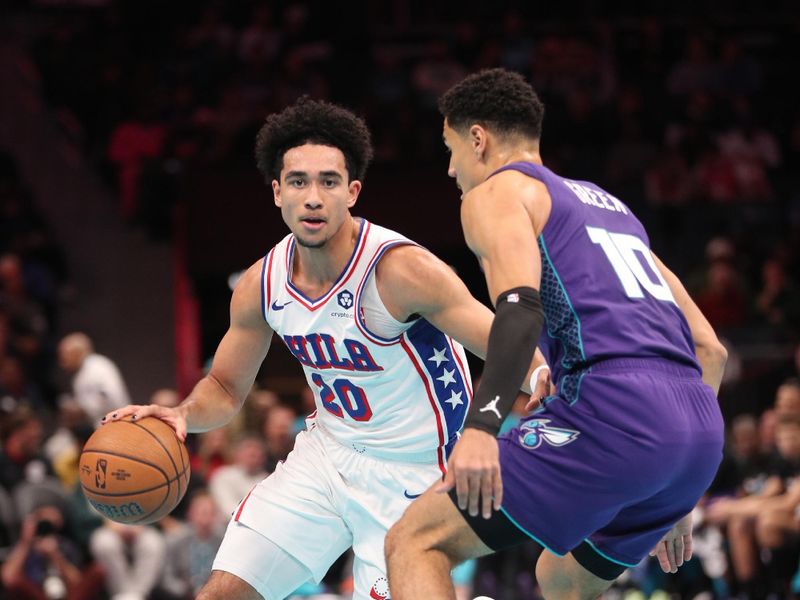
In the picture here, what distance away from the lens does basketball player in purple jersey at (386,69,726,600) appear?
379 centimetres

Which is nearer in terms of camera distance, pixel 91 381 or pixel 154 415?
pixel 154 415

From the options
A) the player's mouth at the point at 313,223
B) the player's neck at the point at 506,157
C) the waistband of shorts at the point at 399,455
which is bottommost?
the waistband of shorts at the point at 399,455

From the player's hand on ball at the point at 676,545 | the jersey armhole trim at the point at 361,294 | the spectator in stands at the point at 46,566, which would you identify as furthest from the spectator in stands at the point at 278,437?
the player's hand on ball at the point at 676,545

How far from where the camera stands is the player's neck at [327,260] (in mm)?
5176

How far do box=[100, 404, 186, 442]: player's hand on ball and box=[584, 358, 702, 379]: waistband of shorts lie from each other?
1910 mm

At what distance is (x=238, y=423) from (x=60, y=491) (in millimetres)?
2024

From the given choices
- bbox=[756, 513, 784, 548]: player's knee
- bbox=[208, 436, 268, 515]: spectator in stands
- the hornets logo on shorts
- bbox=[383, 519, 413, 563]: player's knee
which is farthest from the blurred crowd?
bbox=[383, 519, 413, 563]: player's knee

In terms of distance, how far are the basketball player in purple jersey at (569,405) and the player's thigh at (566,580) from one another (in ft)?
0.75

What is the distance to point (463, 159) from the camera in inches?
177

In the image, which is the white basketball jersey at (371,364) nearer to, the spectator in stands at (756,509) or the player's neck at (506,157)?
the player's neck at (506,157)

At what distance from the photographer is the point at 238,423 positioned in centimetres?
1107

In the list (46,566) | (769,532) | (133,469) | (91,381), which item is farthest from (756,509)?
(91,381)

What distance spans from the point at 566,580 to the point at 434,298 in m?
1.17

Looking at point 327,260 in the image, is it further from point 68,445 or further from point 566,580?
point 68,445
